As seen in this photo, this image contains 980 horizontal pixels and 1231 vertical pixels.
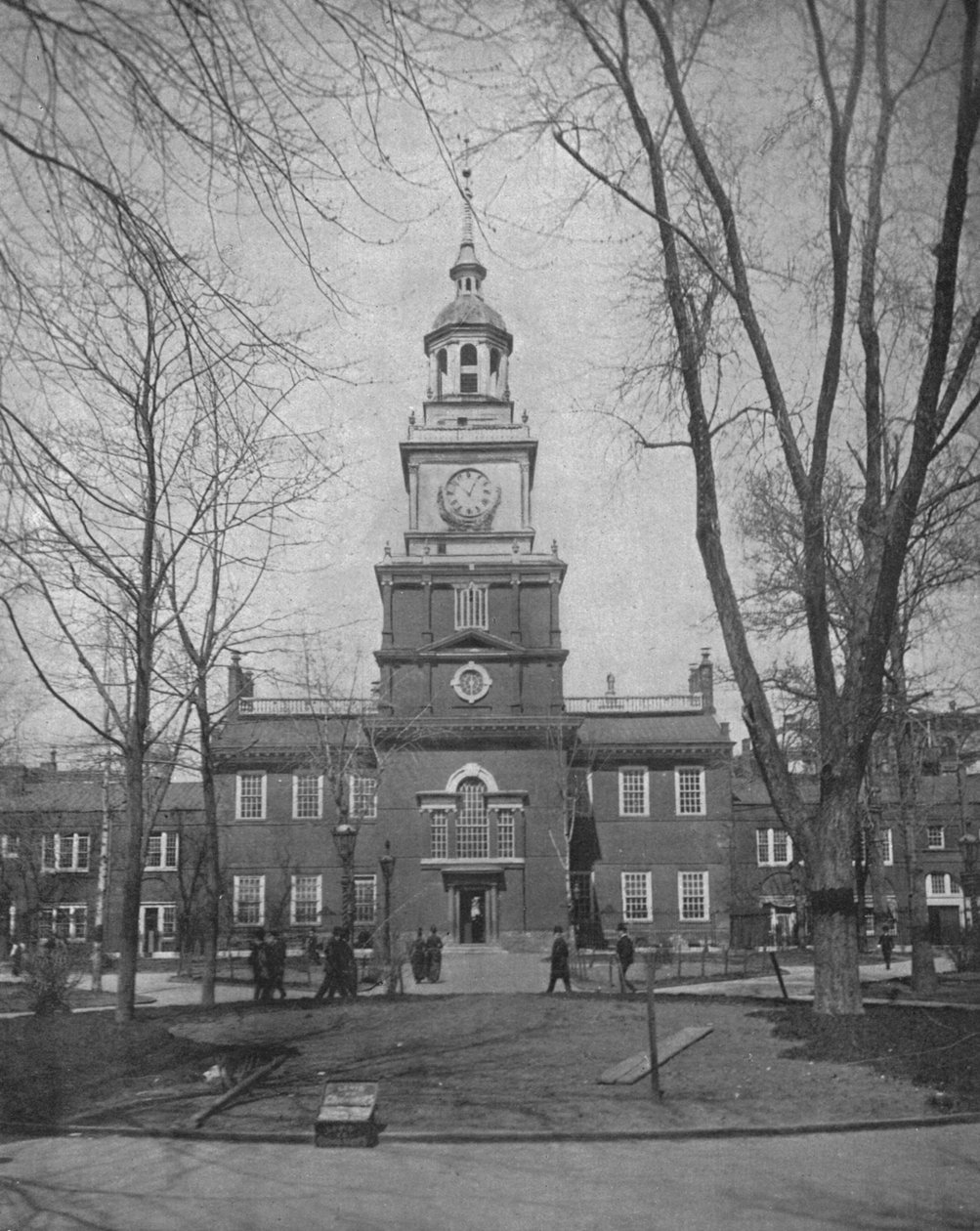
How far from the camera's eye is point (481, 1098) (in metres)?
10.5

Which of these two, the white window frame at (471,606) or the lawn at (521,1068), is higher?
the white window frame at (471,606)

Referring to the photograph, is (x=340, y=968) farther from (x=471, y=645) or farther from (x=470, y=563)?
(x=470, y=563)

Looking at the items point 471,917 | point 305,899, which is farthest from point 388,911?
point 305,899

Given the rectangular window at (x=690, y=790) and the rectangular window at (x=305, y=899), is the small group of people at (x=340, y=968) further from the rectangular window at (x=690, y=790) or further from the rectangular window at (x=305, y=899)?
the rectangular window at (x=690, y=790)

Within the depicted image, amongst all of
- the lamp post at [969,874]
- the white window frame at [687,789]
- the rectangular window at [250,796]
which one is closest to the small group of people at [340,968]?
the lamp post at [969,874]

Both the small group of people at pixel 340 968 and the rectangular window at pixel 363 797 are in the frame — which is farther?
the rectangular window at pixel 363 797

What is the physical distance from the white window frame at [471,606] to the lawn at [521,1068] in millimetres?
29208

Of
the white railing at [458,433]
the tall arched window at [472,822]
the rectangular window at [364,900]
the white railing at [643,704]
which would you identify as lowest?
the rectangular window at [364,900]

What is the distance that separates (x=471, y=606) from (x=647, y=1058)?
33044 millimetres

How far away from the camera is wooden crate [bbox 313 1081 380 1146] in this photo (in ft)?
29.3

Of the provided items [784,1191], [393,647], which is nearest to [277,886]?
[393,647]

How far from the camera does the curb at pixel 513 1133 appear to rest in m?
9.08

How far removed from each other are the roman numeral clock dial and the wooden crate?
122 feet

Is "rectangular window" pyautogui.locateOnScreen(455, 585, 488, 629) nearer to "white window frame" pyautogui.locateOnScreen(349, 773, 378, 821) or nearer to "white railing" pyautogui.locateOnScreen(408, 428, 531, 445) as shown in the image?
"white railing" pyautogui.locateOnScreen(408, 428, 531, 445)
